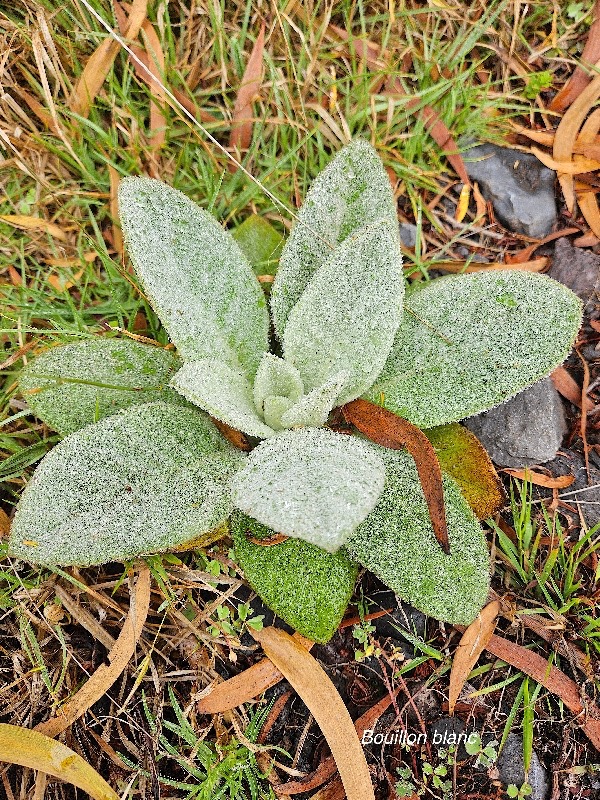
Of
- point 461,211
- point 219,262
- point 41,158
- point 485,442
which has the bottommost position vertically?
point 485,442

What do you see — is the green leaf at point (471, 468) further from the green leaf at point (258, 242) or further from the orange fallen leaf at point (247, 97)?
the orange fallen leaf at point (247, 97)

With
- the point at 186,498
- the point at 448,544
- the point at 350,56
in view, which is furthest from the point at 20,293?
the point at 448,544

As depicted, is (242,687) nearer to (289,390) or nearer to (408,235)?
(289,390)

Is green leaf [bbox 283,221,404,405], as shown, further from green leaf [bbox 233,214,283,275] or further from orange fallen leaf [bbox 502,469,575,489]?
orange fallen leaf [bbox 502,469,575,489]

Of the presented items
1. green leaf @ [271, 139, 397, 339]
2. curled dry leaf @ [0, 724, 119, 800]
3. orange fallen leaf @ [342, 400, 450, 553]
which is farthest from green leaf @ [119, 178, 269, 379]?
curled dry leaf @ [0, 724, 119, 800]

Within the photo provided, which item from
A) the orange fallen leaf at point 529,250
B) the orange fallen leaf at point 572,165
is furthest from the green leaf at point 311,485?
the orange fallen leaf at point 572,165

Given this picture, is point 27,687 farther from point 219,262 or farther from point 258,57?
point 258,57
